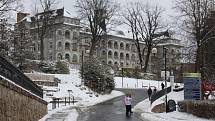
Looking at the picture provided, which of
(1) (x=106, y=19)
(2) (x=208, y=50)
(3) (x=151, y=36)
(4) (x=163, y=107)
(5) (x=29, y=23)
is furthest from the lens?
(5) (x=29, y=23)

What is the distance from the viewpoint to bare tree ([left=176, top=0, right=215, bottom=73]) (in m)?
44.5

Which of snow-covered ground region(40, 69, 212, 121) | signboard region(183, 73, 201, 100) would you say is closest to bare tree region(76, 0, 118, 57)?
snow-covered ground region(40, 69, 212, 121)

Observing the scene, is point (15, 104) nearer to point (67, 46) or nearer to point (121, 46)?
point (67, 46)

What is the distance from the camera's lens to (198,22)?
4797 cm

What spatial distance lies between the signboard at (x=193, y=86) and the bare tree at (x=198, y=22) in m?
9.06

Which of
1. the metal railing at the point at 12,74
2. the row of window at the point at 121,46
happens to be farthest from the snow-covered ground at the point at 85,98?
the row of window at the point at 121,46

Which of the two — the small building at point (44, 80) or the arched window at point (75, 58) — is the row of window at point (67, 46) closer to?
the arched window at point (75, 58)

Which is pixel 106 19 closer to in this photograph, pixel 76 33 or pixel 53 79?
pixel 53 79

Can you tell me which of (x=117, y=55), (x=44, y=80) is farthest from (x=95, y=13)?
(x=117, y=55)

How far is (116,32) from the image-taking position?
138 meters

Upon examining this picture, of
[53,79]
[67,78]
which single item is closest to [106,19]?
[67,78]

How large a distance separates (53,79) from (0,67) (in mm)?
40807

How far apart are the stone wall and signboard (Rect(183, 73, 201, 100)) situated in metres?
14.3

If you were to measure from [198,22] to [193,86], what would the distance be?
15027mm
